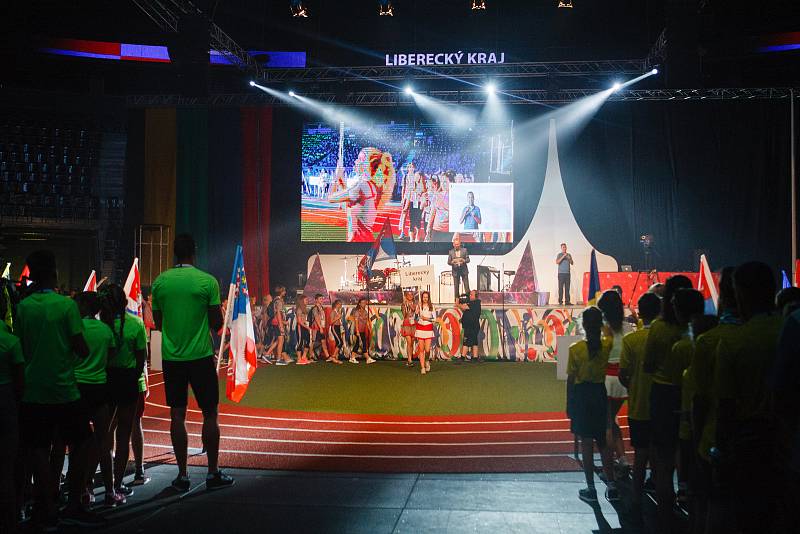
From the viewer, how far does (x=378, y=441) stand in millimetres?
8234

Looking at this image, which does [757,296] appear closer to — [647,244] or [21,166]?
[647,244]

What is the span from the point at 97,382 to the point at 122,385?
0.44 m

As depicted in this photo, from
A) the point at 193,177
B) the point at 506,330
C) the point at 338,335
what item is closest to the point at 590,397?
the point at 506,330

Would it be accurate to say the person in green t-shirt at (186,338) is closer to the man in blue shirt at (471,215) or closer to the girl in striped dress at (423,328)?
the girl in striped dress at (423,328)

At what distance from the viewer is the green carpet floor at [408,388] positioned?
10.8 m

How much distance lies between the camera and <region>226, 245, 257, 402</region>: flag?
7648mm

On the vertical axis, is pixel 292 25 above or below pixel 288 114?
above

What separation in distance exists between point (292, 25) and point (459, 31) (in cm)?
482

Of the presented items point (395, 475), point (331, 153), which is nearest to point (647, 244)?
point (331, 153)

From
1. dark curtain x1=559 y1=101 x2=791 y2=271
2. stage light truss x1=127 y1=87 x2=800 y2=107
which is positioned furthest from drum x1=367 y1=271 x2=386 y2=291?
dark curtain x1=559 y1=101 x2=791 y2=271

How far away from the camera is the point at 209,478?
19.1 feet

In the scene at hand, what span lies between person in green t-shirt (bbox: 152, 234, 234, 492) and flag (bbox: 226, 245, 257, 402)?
179 cm

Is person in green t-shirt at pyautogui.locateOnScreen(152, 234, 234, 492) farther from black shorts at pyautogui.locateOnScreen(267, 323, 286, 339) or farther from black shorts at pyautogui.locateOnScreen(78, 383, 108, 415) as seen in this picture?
black shorts at pyautogui.locateOnScreen(267, 323, 286, 339)

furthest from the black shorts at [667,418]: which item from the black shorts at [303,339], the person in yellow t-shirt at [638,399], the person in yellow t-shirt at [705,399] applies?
the black shorts at [303,339]
